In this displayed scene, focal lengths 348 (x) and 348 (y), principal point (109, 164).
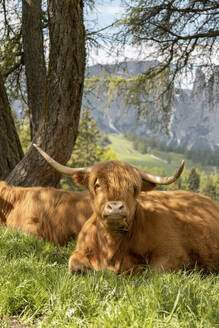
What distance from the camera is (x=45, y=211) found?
18.6 ft

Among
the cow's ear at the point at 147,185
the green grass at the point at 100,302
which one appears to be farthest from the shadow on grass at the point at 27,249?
the cow's ear at the point at 147,185

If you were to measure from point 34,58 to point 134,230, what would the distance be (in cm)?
476

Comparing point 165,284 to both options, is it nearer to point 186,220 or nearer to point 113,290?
point 113,290

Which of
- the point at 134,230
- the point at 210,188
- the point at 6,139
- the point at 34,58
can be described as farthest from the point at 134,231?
the point at 210,188

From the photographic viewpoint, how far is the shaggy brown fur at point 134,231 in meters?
3.12

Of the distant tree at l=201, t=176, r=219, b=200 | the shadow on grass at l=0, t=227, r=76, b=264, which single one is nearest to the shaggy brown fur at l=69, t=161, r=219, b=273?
the shadow on grass at l=0, t=227, r=76, b=264

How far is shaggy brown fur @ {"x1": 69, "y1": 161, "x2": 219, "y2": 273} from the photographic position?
10.3ft

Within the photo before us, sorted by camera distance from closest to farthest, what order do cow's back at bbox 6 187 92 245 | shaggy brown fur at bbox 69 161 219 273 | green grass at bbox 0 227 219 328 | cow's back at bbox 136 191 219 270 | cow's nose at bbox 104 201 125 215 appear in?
green grass at bbox 0 227 219 328
cow's nose at bbox 104 201 125 215
shaggy brown fur at bbox 69 161 219 273
cow's back at bbox 136 191 219 270
cow's back at bbox 6 187 92 245

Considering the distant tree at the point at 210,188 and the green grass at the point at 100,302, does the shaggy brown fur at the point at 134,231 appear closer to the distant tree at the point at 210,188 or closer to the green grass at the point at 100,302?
the green grass at the point at 100,302

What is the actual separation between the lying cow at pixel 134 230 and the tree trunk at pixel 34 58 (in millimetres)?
3404

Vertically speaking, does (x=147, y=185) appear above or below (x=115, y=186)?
below

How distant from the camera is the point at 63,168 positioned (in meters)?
3.79

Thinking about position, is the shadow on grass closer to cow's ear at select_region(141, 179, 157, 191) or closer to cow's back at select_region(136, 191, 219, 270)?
cow's back at select_region(136, 191, 219, 270)

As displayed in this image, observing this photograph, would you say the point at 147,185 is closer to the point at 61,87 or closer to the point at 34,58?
the point at 61,87
